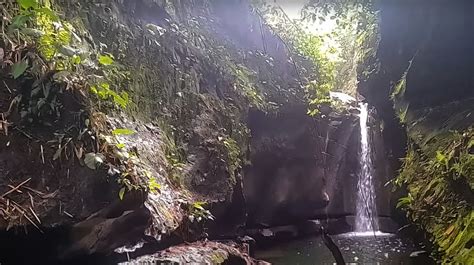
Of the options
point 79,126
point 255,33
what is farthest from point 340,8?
point 79,126

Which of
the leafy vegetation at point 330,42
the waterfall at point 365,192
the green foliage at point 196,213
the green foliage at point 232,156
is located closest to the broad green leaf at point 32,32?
the green foliage at point 196,213

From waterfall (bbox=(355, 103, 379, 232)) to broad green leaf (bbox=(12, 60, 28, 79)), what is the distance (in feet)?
28.4

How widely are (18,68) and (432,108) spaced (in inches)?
254

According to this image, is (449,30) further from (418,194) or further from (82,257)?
(82,257)

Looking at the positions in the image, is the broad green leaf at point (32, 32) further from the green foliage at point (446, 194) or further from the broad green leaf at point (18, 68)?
the green foliage at point (446, 194)

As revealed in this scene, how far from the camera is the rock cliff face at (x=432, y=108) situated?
461 centimetres

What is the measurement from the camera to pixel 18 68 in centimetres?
280

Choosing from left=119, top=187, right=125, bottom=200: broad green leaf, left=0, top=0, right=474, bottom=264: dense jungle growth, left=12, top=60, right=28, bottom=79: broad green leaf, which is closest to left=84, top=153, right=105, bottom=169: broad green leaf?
left=0, top=0, right=474, bottom=264: dense jungle growth

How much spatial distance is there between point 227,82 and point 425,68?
3.45m

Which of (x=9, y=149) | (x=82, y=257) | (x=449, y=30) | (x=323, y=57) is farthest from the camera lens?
(x=323, y=57)

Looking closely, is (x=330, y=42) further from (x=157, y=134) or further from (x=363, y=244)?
(x=157, y=134)

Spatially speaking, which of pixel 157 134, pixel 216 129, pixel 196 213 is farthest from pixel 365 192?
pixel 196 213

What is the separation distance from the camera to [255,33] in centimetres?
1064

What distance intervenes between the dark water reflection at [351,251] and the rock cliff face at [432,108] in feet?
2.89
